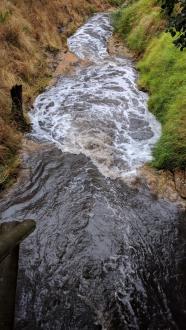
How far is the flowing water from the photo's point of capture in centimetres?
580

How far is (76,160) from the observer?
951cm

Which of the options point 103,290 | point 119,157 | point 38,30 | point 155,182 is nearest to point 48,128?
point 119,157

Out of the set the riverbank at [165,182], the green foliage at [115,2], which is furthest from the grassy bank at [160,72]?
the green foliage at [115,2]

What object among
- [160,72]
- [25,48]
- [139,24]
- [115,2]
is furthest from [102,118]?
[115,2]

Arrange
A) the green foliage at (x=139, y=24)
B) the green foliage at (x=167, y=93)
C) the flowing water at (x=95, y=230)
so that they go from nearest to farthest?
1. the flowing water at (x=95, y=230)
2. the green foliage at (x=167, y=93)
3. the green foliage at (x=139, y=24)

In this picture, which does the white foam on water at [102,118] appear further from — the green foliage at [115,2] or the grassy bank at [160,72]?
the green foliage at [115,2]

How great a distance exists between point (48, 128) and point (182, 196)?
4.42 meters

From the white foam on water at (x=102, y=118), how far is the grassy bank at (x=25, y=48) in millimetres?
762

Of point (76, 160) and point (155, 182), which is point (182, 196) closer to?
point (155, 182)

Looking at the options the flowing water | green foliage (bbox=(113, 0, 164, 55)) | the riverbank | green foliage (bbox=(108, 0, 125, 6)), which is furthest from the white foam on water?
green foliage (bbox=(108, 0, 125, 6))

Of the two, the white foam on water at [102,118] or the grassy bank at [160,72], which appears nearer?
the grassy bank at [160,72]

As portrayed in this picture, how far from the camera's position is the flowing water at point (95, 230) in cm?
580

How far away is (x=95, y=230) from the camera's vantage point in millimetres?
7254

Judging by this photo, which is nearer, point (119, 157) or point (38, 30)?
point (119, 157)
